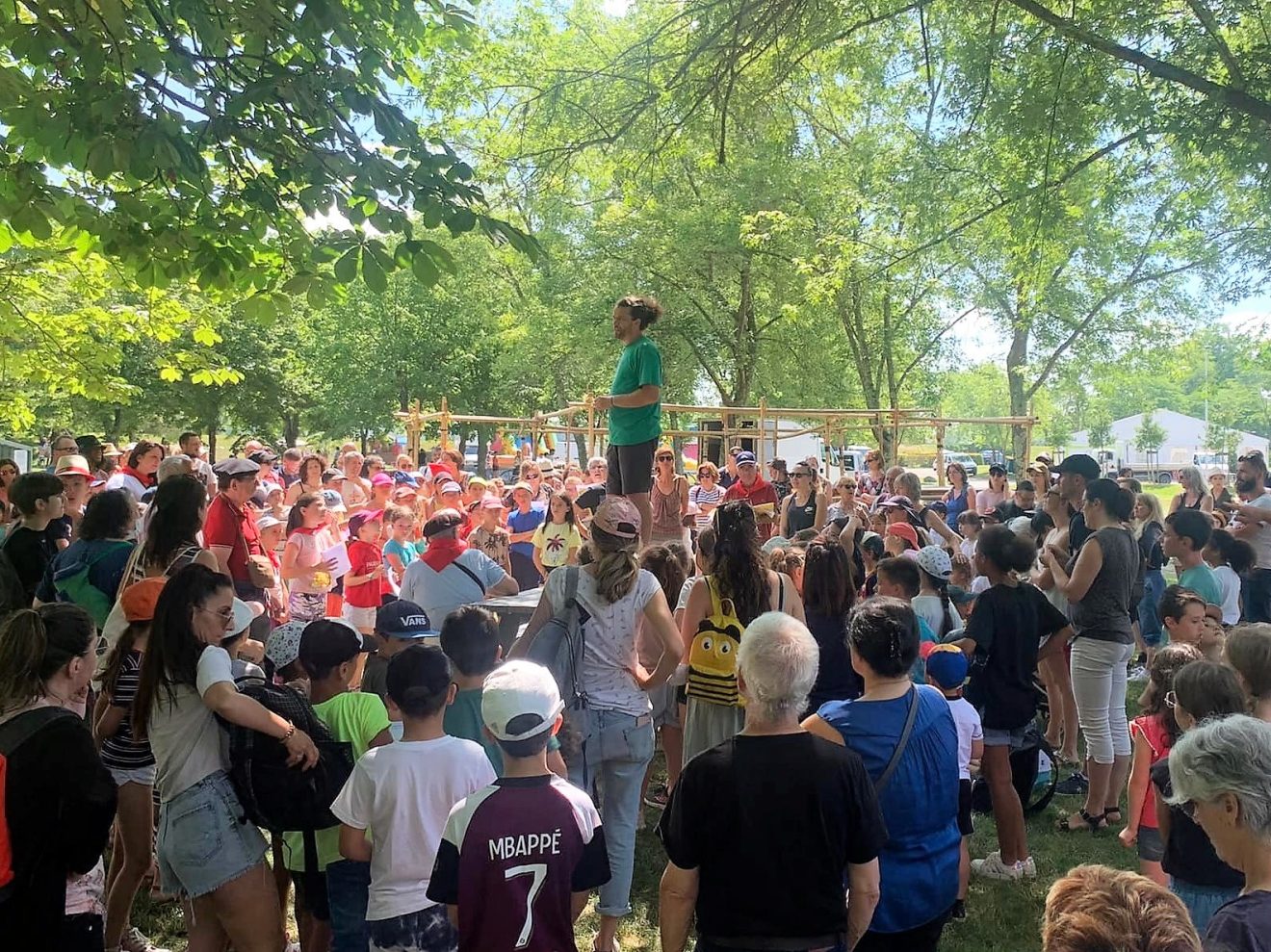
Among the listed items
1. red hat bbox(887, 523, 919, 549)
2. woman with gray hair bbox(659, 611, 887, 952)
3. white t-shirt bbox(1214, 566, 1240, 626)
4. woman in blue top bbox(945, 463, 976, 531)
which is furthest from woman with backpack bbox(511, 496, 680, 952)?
woman in blue top bbox(945, 463, 976, 531)

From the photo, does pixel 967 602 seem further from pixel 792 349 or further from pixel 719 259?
pixel 792 349

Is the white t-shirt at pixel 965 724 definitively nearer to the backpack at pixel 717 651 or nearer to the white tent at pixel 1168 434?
the backpack at pixel 717 651

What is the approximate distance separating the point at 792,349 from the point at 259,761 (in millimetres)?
23000

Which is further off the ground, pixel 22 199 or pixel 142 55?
pixel 142 55

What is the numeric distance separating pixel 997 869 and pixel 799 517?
4275mm

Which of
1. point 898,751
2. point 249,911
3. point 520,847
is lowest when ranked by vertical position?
point 249,911

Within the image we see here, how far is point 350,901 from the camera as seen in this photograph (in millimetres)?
3141

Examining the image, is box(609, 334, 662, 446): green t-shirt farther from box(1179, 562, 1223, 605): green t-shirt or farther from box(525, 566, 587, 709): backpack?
box(1179, 562, 1223, 605): green t-shirt

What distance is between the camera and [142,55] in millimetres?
3914

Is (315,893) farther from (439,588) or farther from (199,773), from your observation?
(439,588)

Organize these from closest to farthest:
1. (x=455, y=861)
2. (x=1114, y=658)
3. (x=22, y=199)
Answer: (x=455, y=861) < (x=22, y=199) < (x=1114, y=658)

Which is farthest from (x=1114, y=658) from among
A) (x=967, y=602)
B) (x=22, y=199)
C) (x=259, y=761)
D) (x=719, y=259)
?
(x=719, y=259)

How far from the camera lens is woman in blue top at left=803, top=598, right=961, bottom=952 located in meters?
2.86

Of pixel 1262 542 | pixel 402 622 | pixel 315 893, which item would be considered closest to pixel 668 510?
pixel 402 622
